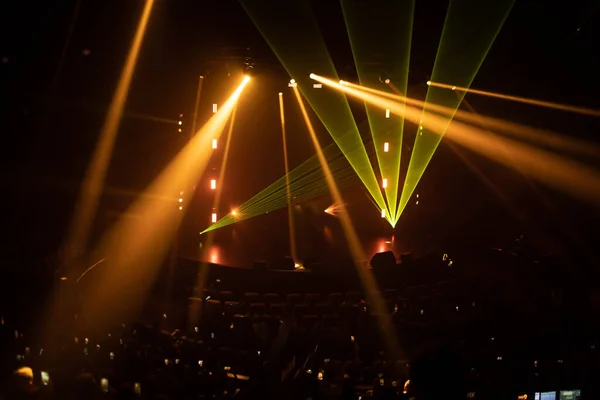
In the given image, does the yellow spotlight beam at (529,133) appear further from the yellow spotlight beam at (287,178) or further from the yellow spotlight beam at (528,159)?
the yellow spotlight beam at (287,178)

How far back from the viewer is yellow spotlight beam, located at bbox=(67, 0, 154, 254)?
12.6 m

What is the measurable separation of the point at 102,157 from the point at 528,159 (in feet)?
31.2

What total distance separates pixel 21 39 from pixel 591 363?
10.3 metres

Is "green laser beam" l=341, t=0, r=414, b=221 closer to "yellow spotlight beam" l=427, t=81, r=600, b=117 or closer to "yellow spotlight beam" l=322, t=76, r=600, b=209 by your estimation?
"yellow spotlight beam" l=322, t=76, r=600, b=209

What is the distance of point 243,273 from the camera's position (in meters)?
12.4

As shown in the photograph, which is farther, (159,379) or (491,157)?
(491,157)

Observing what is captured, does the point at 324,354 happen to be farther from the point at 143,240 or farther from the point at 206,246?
the point at 206,246

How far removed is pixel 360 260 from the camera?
14203 mm

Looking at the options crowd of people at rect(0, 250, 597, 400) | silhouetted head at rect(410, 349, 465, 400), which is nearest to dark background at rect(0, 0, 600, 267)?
crowd of people at rect(0, 250, 597, 400)

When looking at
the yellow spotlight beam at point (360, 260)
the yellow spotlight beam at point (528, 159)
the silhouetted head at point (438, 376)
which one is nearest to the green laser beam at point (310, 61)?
the yellow spotlight beam at point (528, 159)

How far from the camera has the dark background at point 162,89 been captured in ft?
36.9

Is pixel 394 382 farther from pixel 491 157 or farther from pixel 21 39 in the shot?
pixel 491 157

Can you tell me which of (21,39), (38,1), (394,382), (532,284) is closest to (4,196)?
(21,39)

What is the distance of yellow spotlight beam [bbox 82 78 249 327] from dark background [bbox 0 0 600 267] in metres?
0.57
